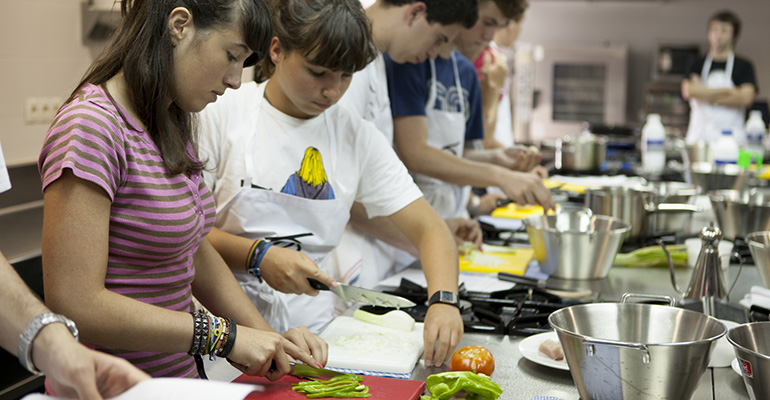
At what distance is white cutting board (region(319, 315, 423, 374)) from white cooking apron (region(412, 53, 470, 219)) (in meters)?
1.10

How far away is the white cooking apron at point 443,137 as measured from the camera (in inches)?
105

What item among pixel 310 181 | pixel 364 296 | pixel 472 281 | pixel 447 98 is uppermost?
pixel 447 98

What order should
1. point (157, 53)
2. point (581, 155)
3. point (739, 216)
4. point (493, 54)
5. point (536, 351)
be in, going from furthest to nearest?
point (581, 155), point (493, 54), point (739, 216), point (536, 351), point (157, 53)

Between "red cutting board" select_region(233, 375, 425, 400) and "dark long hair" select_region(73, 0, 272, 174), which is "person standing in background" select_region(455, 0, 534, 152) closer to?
"dark long hair" select_region(73, 0, 272, 174)

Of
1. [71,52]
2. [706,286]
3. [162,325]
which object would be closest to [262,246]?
[162,325]

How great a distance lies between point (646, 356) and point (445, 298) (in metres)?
0.56

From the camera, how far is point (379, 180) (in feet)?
6.17

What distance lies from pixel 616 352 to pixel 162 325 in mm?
676

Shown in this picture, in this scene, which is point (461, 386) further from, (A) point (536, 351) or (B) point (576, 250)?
(B) point (576, 250)

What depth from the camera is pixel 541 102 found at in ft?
32.2

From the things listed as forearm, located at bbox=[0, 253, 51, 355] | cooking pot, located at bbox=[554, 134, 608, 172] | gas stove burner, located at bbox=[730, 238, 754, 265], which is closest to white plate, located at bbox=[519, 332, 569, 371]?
forearm, located at bbox=[0, 253, 51, 355]

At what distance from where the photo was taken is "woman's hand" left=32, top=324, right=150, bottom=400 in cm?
89

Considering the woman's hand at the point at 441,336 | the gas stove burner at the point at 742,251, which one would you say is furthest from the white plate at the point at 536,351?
the gas stove burner at the point at 742,251

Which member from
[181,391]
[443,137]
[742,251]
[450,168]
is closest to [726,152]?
[742,251]
